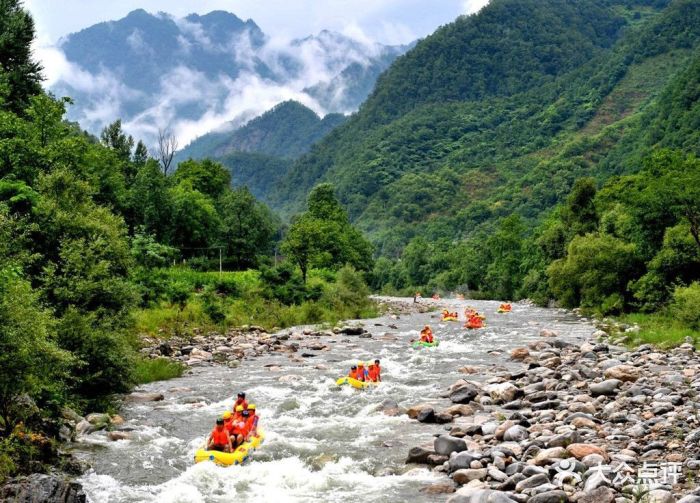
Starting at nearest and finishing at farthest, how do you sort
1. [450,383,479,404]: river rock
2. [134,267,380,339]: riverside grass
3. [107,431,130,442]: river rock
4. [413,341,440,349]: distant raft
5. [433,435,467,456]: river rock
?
1. [433,435,467,456]: river rock
2. [107,431,130,442]: river rock
3. [450,383,479,404]: river rock
4. [413,341,440,349]: distant raft
5. [134,267,380,339]: riverside grass

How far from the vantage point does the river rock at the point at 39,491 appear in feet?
32.4

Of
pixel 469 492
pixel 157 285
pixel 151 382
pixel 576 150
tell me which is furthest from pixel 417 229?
pixel 469 492

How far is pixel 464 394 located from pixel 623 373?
15.4 ft

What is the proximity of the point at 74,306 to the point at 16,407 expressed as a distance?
219 inches

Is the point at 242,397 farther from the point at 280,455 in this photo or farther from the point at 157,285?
the point at 157,285

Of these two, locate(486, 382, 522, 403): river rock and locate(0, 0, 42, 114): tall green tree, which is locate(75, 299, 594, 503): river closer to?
locate(486, 382, 522, 403): river rock

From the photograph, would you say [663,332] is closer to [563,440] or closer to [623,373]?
[623,373]

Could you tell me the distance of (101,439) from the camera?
15.1 metres

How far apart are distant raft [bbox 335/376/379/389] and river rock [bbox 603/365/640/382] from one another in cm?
781

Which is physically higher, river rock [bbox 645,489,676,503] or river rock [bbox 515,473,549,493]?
river rock [bbox 645,489,676,503]

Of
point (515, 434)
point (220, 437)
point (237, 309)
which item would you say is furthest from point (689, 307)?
point (237, 309)

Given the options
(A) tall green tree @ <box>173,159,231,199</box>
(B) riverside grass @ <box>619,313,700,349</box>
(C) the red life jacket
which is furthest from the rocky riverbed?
(A) tall green tree @ <box>173,159,231,199</box>

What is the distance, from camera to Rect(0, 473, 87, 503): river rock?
9.87 metres

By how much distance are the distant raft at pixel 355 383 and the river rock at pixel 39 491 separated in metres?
12.0
